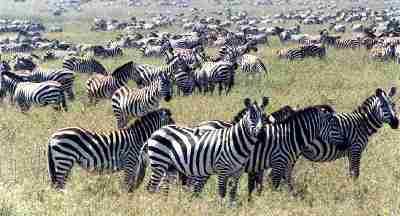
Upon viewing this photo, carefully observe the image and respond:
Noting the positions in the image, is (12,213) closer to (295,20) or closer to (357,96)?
(357,96)

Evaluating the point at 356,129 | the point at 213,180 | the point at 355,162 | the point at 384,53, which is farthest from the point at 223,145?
the point at 384,53

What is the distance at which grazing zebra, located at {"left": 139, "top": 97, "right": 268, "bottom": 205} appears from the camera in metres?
9.14

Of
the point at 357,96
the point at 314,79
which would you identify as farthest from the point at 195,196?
the point at 314,79

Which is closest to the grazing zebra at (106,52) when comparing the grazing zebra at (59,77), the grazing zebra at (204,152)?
the grazing zebra at (59,77)

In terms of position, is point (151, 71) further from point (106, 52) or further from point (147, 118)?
point (106, 52)

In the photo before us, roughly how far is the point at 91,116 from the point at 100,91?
2168mm

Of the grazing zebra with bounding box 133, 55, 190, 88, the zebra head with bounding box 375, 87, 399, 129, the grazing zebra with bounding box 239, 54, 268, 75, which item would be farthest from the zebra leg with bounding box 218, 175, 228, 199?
the grazing zebra with bounding box 239, 54, 268, 75

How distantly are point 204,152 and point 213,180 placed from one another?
196cm

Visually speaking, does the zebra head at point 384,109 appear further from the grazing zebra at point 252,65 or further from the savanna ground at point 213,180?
the grazing zebra at point 252,65

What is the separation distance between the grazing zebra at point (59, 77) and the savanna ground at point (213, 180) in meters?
0.72

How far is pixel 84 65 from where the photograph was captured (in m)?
27.4

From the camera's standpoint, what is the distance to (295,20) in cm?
6556

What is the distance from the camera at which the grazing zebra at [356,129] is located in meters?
10.9

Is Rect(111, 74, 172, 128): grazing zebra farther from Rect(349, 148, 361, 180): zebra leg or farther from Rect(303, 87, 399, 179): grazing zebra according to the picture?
Rect(349, 148, 361, 180): zebra leg
